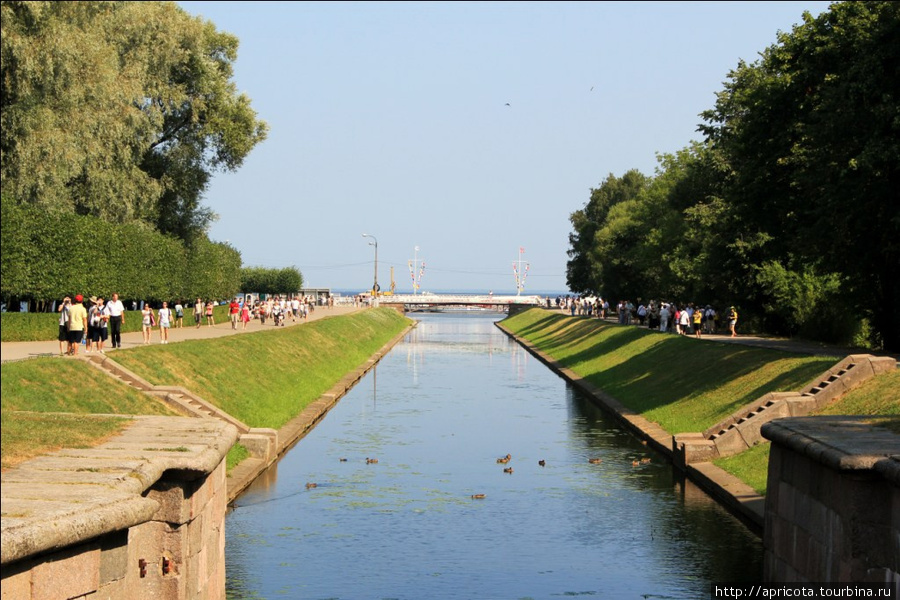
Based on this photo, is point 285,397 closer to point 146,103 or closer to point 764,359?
point 764,359

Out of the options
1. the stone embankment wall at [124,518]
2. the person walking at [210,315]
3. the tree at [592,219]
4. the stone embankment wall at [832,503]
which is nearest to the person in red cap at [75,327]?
the stone embankment wall at [124,518]

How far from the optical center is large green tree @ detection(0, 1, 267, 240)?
41.9 meters

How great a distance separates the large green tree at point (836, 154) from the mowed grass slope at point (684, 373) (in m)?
4.24

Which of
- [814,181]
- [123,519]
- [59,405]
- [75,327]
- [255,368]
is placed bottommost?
[255,368]

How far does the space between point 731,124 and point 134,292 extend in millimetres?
31742

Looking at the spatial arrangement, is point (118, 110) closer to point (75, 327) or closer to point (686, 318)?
point (75, 327)

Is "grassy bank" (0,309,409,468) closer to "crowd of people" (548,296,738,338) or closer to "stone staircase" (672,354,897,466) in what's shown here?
"stone staircase" (672,354,897,466)

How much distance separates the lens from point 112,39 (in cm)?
5534

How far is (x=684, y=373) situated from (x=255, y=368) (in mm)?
16870

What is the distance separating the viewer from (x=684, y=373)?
45.4m

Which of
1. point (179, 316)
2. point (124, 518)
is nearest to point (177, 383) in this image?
point (124, 518)

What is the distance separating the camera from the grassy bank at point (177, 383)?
16016 mm

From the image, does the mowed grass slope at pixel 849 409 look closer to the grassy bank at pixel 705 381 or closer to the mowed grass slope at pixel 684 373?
the grassy bank at pixel 705 381

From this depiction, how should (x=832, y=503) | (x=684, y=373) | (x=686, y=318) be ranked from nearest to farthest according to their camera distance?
1. (x=832, y=503)
2. (x=684, y=373)
3. (x=686, y=318)
